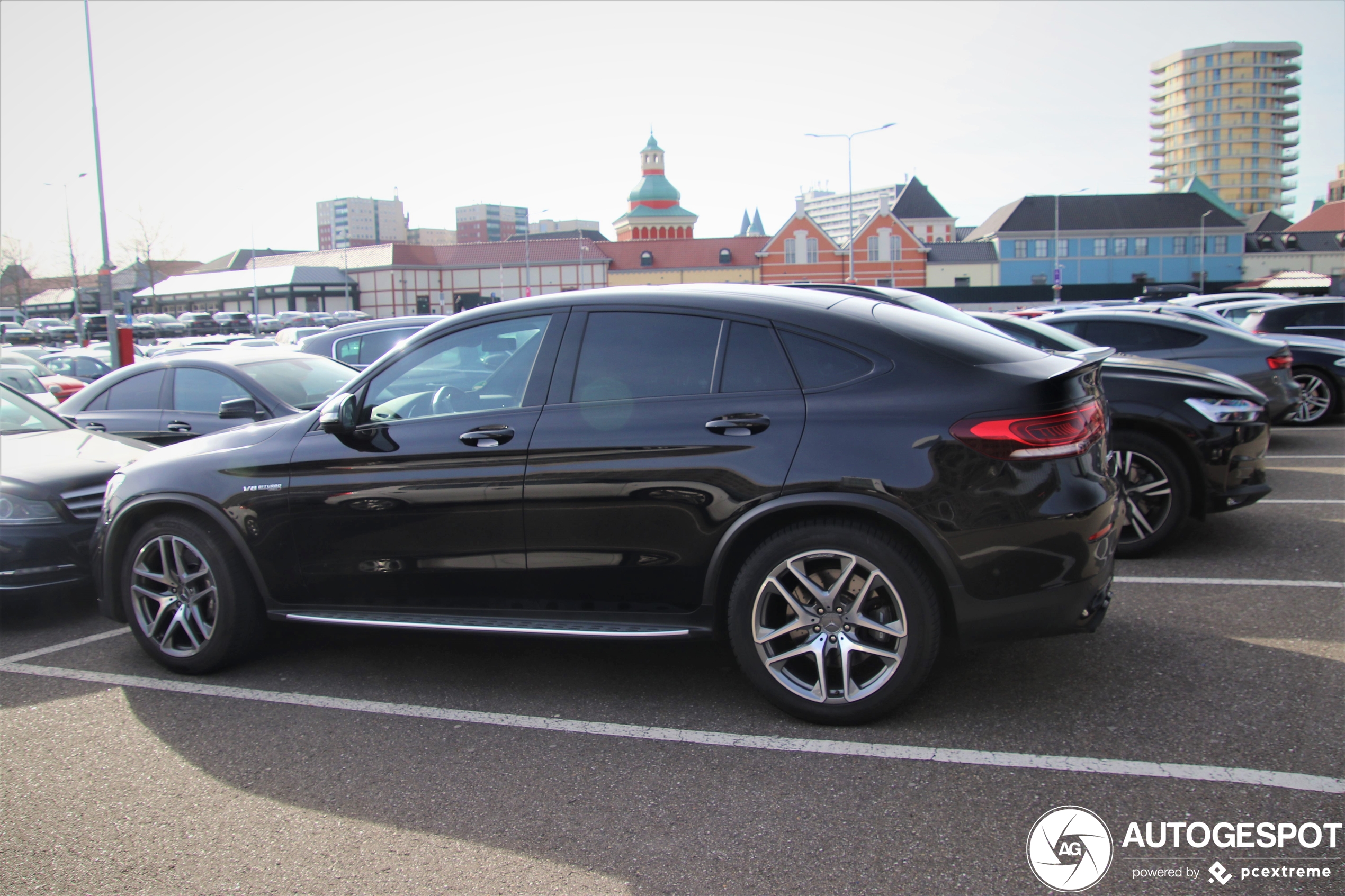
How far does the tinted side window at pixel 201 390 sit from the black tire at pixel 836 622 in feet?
17.4

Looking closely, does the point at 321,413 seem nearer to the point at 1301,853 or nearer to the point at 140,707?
the point at 140,707

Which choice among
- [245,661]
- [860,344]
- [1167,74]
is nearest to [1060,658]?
[860,344]

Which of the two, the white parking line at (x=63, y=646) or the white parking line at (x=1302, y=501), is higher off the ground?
the white parking line at (x=1302, y=501)

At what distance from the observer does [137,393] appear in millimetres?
7977

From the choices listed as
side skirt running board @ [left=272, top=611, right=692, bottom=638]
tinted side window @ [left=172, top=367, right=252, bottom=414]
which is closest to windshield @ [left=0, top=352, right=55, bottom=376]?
tinted side window @ [left=172, top=367, right=252, bottom=414]

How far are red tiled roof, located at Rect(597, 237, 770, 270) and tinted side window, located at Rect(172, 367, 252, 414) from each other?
231 feet

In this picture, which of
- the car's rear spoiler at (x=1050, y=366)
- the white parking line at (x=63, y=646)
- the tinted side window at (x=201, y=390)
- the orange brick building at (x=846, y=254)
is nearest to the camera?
the car's rear spoiler at (x=1050, y=366)

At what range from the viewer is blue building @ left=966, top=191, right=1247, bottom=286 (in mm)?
82250

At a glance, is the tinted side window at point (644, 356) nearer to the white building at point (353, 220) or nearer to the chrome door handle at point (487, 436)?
the chrome door handle at point (487, 436)

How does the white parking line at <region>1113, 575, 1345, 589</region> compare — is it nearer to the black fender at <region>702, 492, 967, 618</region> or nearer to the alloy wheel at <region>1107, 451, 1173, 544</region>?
the alloy wheel at <region>1107, 451, 1173, 544</region>

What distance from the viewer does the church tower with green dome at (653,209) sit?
104 meters

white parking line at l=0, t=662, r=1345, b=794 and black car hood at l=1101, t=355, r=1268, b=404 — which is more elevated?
black car hood at l=1101, t=355, r=1268, b=404

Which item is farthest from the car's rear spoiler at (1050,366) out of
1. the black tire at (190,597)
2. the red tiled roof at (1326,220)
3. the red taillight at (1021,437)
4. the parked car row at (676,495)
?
the red tiled roof at (1326,220)

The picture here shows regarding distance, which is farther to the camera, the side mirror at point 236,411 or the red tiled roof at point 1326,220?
the red tiled roof at point 1326,220
